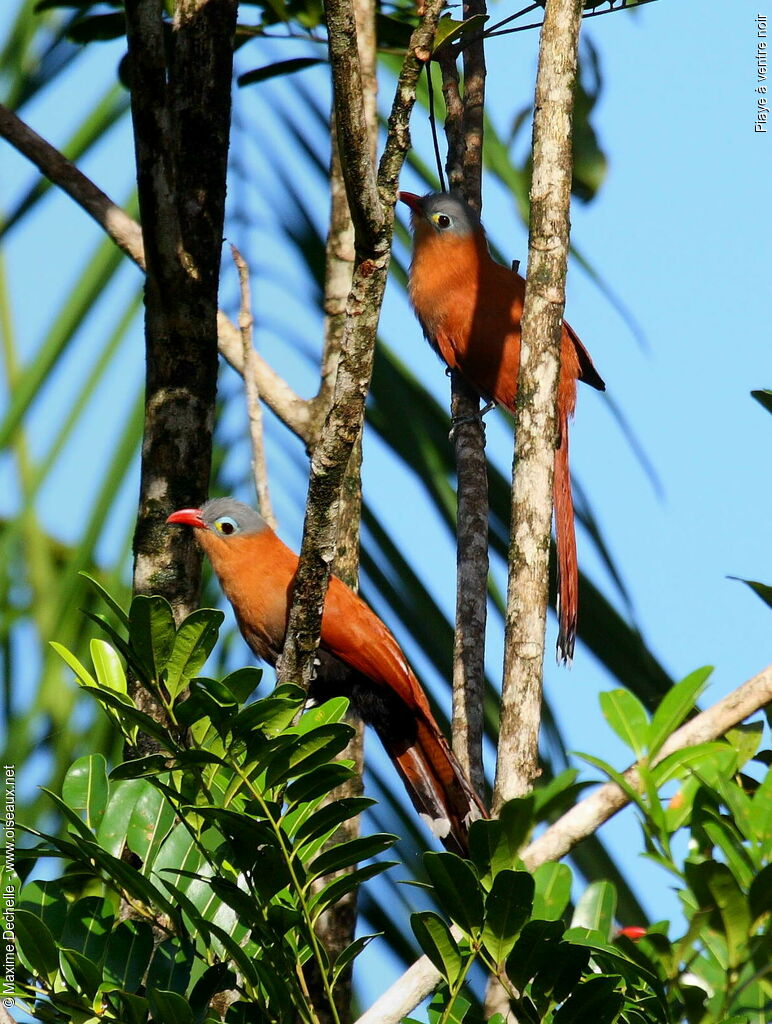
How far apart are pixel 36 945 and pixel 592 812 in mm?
803

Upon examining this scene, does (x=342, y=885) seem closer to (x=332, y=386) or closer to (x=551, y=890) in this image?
(x=551, y=890)

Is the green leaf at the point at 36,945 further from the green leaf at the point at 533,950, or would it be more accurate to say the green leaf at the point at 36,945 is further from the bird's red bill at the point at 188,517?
the bird's red bill at the point at 188,517

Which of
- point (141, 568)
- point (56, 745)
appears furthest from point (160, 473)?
point (56, 745)

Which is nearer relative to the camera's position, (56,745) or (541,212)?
(541,212)

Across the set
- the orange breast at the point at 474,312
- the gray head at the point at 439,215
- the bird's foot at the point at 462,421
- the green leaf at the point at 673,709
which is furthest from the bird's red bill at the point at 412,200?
the green leaf at the point at 673,709

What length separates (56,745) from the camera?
3137 mm

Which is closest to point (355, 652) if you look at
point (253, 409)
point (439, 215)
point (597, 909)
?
point (253, 409)

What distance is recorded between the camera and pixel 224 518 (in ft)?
10.6

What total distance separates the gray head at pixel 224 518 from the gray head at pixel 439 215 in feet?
5.40

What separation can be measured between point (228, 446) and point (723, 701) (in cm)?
228

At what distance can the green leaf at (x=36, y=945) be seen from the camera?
1.72 metres

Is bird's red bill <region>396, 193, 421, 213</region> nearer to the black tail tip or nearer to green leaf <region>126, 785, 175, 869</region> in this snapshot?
the black tail tip

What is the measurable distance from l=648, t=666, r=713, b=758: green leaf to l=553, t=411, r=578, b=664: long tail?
1.65 meters

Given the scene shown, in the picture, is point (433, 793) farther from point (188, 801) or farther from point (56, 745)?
point (188, 801)
